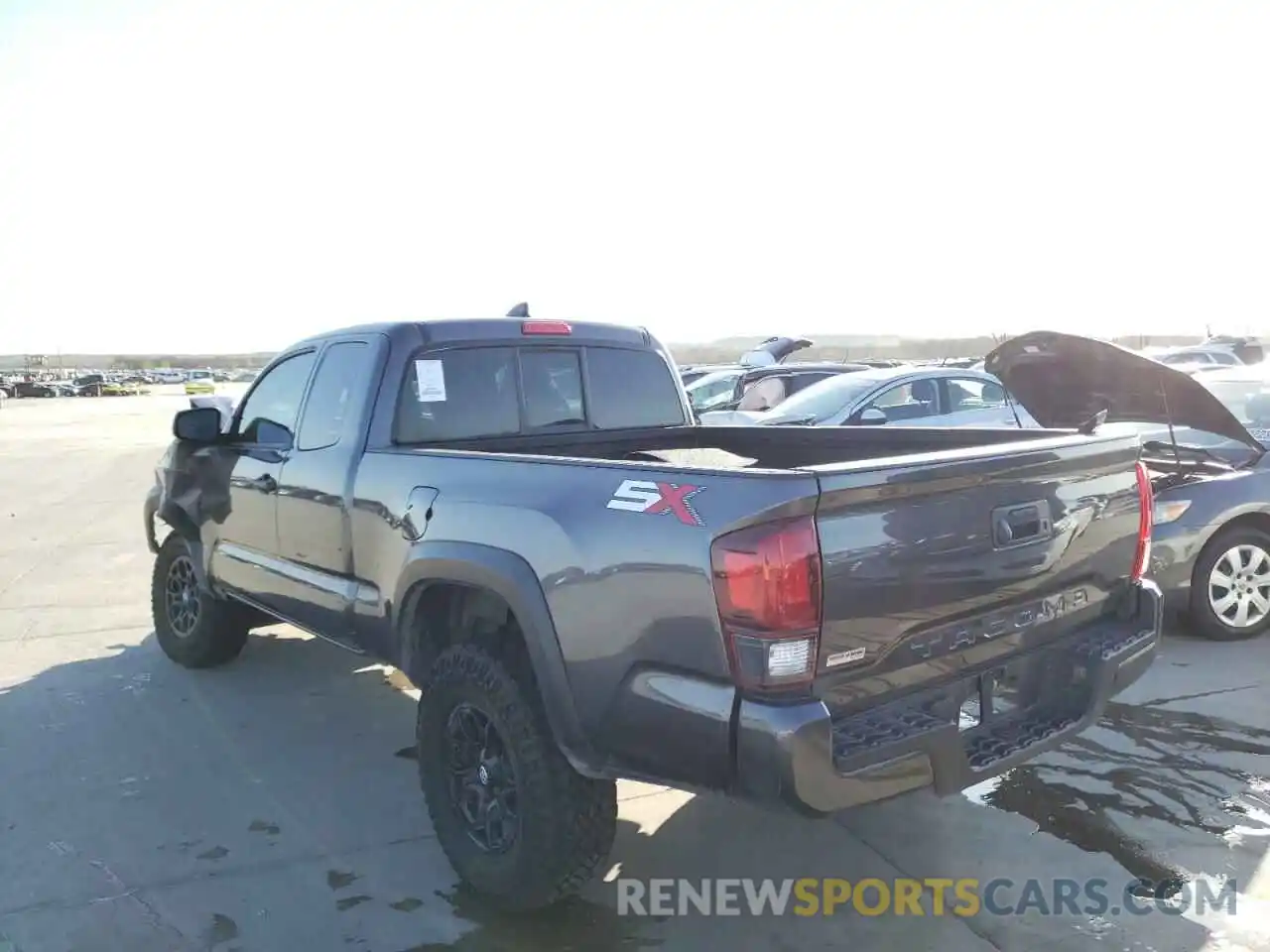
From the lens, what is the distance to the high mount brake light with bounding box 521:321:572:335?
15.1ft

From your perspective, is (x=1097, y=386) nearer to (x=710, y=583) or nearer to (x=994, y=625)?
(x=994, y=625)

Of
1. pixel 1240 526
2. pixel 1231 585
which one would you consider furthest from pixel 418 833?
pixel 1240 526

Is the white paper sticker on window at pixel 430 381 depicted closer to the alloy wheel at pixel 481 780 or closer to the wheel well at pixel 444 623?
the wheel well at pixel 444 623

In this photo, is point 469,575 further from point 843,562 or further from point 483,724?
point 843,562

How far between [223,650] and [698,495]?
435 centimetres

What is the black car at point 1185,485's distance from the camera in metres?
5.77

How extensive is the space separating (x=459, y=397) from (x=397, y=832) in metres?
1.79

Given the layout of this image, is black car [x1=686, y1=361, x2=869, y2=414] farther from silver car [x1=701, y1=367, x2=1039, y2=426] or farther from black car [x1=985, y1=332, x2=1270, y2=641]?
black car [x1=985, y1=332, x2=1270, y2=641]

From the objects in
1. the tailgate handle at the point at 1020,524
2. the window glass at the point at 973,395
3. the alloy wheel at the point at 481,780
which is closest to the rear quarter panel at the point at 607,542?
the alloy wheel at the point at 481,780

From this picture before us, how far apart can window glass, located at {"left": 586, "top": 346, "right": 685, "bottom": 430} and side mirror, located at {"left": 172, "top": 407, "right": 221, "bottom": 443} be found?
78.9 inches

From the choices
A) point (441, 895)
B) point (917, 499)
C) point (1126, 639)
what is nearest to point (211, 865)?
point (441, 895)

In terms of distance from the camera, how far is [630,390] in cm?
499

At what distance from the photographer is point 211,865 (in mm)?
3676

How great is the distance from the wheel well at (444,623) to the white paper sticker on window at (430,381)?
3.13 ft
